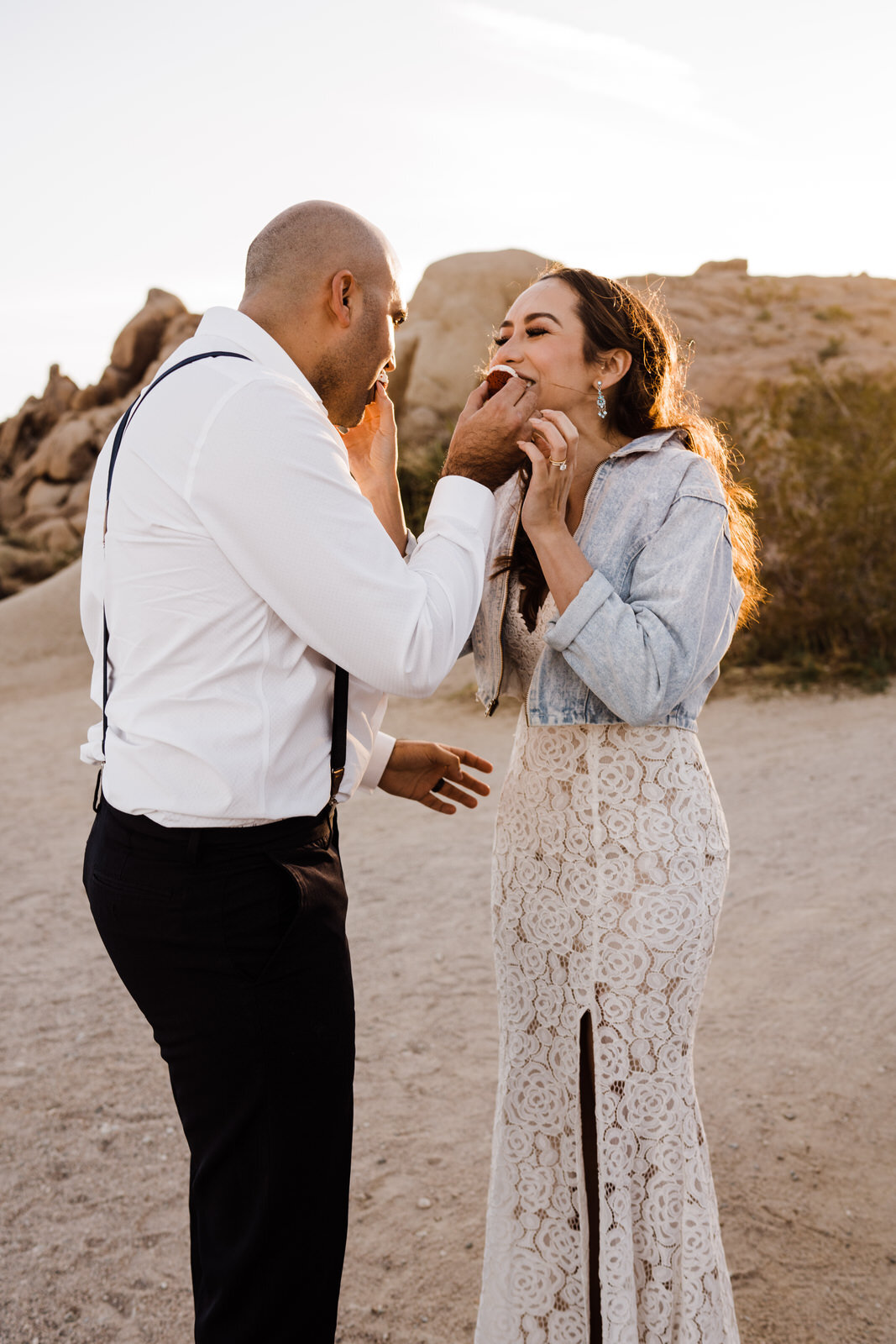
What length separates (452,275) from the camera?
24.2 meters

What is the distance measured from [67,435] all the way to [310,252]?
29.1 meters

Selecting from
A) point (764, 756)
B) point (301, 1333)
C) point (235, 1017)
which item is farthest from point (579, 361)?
point (764, 756)

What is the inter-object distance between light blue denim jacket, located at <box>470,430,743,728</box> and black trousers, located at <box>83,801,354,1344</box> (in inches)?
23.9

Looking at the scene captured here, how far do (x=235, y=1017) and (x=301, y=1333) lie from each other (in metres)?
0.58

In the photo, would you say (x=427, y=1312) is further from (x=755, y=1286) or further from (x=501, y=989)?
(x=501, y=989)

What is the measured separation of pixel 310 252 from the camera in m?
1.86

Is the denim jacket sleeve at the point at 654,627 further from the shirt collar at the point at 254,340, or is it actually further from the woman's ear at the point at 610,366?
the shirt collar at the point at 254,340

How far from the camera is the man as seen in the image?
161 cm

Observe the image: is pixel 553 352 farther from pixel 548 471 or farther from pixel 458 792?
pixel 458 792

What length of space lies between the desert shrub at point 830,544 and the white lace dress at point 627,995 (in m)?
8.44

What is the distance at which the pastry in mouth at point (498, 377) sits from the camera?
2.17 metres

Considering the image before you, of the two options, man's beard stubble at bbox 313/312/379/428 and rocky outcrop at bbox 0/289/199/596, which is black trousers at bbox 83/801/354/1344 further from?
rocky outcrop at bbox 0/289/199/596

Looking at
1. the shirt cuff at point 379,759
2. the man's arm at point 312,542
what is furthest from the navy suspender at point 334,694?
the shirt cuff at point 379,759

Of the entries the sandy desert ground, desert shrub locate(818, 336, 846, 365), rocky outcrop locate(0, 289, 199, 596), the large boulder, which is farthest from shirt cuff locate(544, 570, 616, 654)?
desert shrub locate(818, 336, 846, 365)
